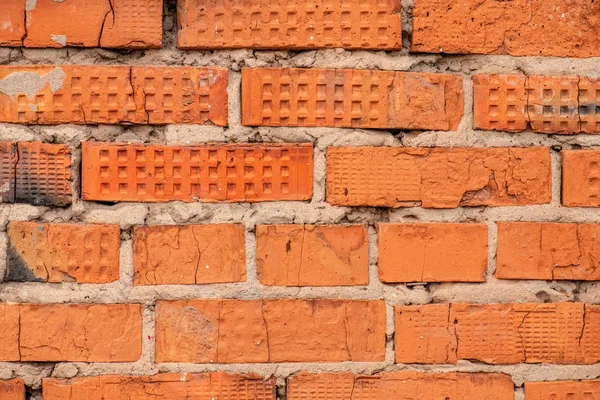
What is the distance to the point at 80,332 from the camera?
3.40 ft

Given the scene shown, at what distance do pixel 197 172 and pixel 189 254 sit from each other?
0.44 feet

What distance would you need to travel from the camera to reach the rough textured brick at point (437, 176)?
1046 millimetres

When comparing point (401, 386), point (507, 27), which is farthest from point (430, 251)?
point (507, 27)

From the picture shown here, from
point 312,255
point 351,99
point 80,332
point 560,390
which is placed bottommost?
point 560,390

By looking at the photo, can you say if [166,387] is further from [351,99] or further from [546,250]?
[546,250]

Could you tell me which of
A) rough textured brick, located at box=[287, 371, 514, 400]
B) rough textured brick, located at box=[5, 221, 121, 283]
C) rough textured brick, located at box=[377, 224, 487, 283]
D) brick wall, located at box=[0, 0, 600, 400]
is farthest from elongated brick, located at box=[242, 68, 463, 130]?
rough textured brick, located at box=[287, 371, 514, 400]

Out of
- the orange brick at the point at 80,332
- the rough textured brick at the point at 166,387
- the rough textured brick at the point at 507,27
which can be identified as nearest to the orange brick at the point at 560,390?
the rough textured brick at the point at 166,387

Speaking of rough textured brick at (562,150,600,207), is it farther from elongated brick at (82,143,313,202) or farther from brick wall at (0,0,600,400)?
elongated brick at (82,143,313,202)

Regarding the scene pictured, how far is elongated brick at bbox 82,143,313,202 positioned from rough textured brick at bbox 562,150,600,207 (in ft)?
1.39

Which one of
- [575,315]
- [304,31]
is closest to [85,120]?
[304,31]

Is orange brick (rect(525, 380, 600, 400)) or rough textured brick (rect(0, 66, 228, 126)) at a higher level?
rough textured brick (rect(0, 66, 228, 126))

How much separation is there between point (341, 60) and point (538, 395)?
65 cm

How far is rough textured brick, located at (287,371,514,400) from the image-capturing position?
105cm

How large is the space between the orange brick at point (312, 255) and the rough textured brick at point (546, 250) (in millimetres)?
234
